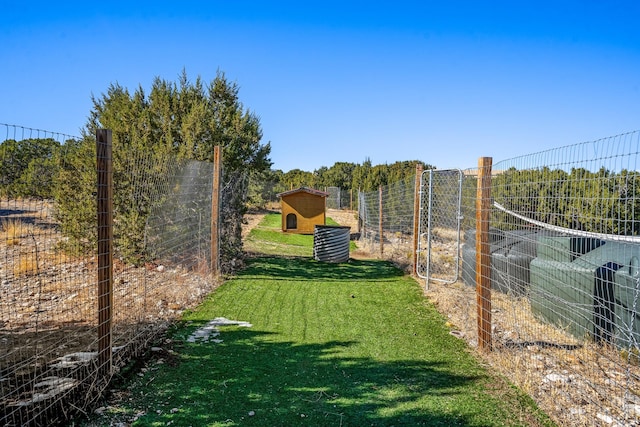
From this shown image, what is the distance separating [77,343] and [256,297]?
2872 millimetres

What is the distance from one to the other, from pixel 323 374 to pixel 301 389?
1.25 feet

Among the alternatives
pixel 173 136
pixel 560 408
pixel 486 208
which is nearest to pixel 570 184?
pixel 486 208

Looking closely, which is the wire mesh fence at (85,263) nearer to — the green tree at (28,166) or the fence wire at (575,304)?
the green tree at (28,166)

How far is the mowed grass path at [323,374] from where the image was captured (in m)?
3.29

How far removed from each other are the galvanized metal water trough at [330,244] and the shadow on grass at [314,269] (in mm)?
208

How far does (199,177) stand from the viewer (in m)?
7.94

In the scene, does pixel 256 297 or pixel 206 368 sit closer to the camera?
pixel 206 368

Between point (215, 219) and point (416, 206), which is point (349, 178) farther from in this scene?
point (215, 219)

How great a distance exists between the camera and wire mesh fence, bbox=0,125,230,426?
3137 mm

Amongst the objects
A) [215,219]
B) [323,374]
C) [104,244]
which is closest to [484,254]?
[323,374]

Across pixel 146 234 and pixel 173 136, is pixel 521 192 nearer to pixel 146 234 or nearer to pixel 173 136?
pixel 146 234

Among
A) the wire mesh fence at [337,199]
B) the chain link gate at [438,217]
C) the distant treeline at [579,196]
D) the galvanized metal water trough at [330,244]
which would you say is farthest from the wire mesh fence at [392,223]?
the wire mesh fence at [337,199]

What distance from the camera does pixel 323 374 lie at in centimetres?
407

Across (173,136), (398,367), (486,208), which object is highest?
(173,136)
